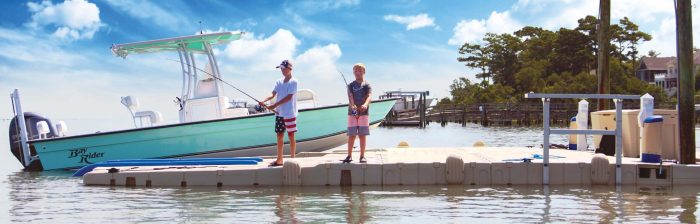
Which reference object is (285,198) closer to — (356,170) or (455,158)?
(356,170)

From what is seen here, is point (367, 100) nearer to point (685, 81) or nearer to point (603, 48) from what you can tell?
point (685, 81)

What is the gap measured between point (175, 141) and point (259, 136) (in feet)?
6.23

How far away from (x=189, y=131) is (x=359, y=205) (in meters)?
8.66

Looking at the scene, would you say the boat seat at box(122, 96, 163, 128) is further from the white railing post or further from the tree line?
the tree line

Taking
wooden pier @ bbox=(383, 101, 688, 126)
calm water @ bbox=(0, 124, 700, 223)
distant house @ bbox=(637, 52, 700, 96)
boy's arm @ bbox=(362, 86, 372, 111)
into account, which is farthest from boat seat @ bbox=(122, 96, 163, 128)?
distant house @ bbox=(637, 52, 700, 96)

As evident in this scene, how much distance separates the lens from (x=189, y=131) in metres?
17.8

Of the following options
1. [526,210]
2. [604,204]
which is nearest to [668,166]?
[604,204]

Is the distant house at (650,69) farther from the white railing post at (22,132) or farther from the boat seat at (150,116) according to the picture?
the white railing post at (22,132)

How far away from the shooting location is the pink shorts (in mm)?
11469

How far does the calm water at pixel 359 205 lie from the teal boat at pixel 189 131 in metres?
5.11

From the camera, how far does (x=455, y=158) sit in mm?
12016

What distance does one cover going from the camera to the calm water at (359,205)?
9062 millimetres

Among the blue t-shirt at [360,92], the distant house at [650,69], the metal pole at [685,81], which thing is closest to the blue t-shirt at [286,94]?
the blue t-shirt at [360,92]

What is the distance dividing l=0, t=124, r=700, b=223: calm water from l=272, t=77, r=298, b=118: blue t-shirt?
1138 millimetres
